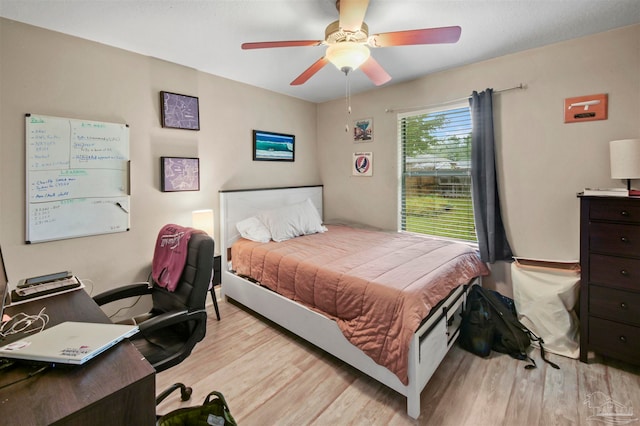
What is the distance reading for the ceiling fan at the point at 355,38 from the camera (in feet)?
5.19

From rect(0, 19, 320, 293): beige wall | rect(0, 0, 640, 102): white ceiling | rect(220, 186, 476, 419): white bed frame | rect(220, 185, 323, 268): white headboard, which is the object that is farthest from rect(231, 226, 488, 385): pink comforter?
rect(0, 0, 640, 102): white ceiling

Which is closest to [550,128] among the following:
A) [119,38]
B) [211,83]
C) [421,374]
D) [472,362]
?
[472,362]

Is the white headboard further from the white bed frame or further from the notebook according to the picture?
the notebook

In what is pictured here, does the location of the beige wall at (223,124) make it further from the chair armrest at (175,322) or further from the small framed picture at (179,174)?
the chair armrest at (175,322)

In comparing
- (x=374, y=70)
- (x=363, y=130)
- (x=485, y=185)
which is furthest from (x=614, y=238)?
(x=363, y=130)

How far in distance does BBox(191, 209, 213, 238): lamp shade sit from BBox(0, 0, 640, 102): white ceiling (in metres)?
1.41

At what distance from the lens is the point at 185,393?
1.79 meters

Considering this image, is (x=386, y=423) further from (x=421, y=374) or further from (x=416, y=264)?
(x=416, y=264)

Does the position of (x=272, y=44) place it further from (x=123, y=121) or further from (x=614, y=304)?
(x=614, y=304)

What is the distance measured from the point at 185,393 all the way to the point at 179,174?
1896 millimetres

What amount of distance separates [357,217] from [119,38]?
9.86ft

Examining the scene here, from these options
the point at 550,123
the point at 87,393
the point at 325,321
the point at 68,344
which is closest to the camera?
the point at 87,393

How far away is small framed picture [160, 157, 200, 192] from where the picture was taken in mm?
2754

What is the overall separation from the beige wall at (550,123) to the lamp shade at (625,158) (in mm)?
276
